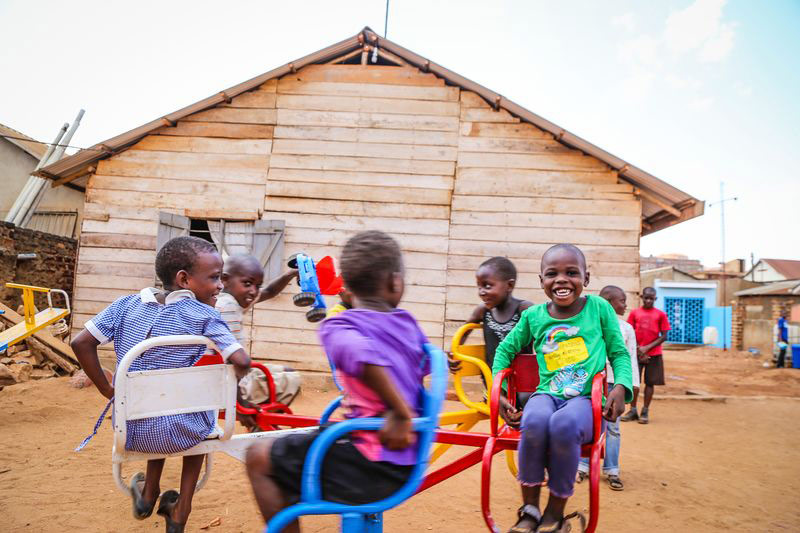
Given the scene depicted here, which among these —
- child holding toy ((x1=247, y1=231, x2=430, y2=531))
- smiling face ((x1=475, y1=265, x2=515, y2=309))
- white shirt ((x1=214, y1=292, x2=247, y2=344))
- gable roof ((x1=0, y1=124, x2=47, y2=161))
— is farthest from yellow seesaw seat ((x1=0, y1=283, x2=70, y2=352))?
gable roof ((x1=0, y1=124, x2=47, y2=161))

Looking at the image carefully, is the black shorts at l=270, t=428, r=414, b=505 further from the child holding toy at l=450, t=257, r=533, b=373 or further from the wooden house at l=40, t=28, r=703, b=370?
the wooden house at l=40, t=28, r=703, b=370

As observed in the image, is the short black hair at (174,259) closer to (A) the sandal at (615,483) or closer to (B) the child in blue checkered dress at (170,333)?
(B) the child in blue checkered dress at (170,333)

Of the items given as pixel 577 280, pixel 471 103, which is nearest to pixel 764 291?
pixel 471 103

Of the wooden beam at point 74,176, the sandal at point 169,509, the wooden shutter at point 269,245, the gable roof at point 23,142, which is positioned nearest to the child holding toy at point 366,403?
the sandal at point 169,509

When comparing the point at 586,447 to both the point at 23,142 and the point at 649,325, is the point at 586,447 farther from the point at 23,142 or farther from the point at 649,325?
the point at 23,142

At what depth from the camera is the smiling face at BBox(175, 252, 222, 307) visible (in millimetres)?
2303

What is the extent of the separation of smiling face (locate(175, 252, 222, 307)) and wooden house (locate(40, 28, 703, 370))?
16.3 ft

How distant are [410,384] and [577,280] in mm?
1270

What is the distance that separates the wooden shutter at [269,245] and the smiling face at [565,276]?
17.9 feet

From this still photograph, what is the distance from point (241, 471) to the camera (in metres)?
3.85

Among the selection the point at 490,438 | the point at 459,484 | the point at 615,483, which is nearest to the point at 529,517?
the point at 490,438

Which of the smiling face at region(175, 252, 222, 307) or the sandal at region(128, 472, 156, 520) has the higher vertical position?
the smiling face at region(175, 252, 222, 307)

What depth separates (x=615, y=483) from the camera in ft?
12.2

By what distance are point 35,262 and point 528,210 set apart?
9224 millimetres
